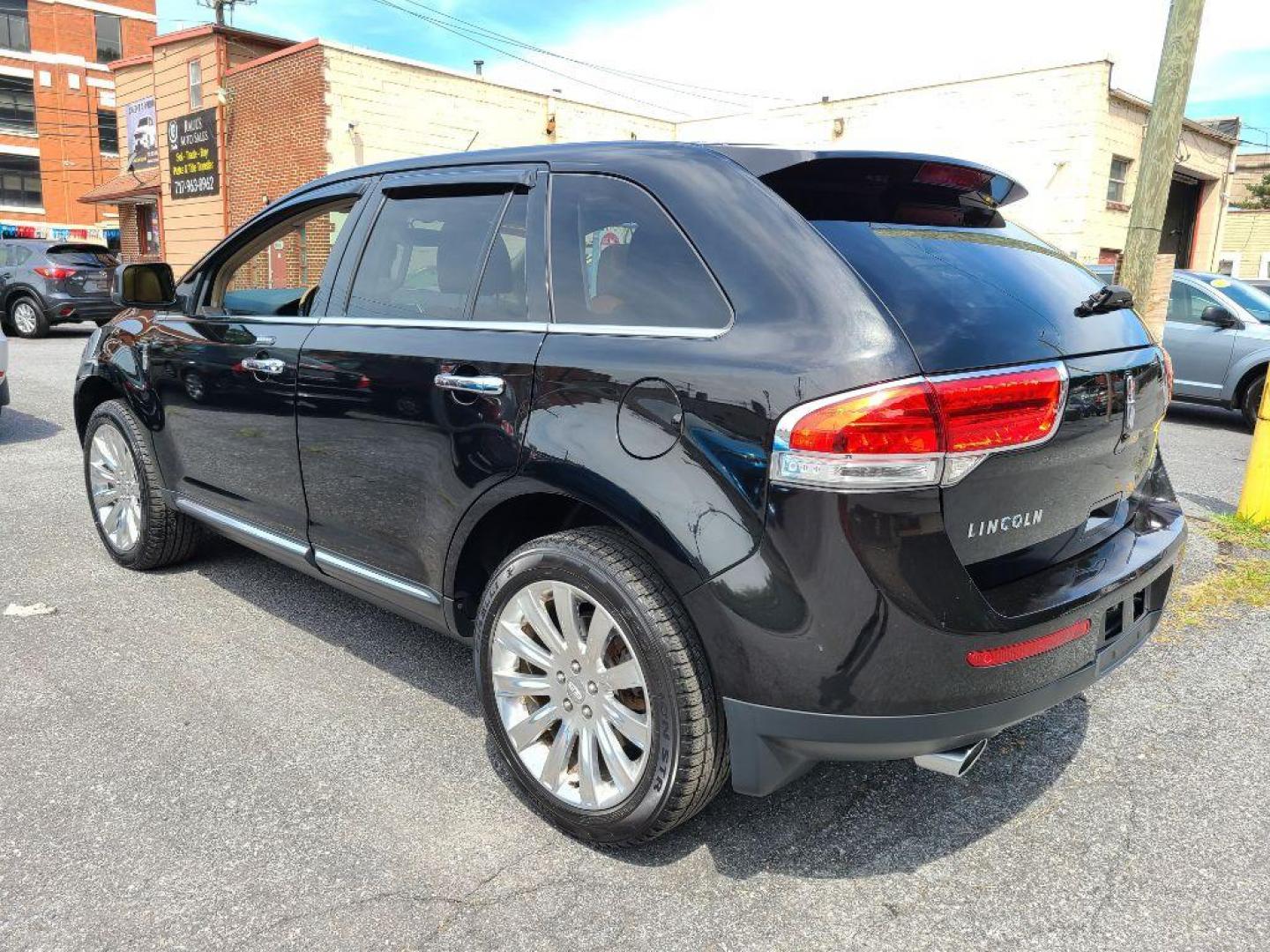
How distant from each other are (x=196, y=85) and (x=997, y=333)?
25900 mm

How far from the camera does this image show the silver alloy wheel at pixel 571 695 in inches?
92.9

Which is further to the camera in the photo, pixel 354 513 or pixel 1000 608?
pixel 354 513

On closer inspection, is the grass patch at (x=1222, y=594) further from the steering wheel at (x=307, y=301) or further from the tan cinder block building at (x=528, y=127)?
the tan cinder block building at (x=528, y=127)

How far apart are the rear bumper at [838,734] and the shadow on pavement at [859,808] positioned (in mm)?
393

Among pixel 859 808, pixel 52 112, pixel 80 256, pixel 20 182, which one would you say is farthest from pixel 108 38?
pixel 859 808

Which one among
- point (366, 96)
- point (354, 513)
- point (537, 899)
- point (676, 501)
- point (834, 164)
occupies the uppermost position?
point (366, 96)

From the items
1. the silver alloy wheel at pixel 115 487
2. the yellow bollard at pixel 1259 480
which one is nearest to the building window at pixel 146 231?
the silver alloy wheel at pixel 115 487

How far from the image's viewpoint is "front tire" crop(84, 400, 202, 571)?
4.29 m

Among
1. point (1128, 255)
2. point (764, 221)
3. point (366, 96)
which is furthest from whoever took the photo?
point (366, 96)

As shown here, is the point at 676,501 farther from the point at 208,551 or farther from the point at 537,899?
the point at 208,551

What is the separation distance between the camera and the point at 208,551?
4.77 metres

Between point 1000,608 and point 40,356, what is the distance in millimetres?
15275

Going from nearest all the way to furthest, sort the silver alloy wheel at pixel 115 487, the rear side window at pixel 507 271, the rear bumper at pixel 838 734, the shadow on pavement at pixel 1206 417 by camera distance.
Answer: the rear bumper at pixel 838 734
the rear side window at pixel 507 271
the silver alloy wheel at pixel 115 487
the shadow on pavement at pixel 1206 417

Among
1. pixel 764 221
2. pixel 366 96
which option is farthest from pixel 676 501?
pixel 366 96
